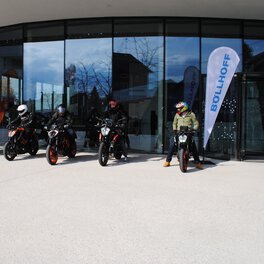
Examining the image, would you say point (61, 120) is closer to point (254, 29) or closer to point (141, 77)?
point (141, 77)

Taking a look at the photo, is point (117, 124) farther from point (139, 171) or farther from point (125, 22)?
point (125, 22)

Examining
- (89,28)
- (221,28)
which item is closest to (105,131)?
(89,28)

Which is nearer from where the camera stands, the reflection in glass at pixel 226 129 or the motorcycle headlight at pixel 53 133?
the motorcycle headlight at pixel 53 133

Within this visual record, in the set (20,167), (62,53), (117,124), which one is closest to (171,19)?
(62,53)

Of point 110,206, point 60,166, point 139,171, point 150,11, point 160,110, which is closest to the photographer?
point 110,206

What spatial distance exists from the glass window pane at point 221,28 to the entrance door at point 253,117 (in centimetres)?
237

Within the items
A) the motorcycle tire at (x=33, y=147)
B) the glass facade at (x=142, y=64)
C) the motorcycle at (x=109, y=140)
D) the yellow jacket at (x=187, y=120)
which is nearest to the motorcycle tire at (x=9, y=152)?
the motorcycle tire at (x=33, y=147)

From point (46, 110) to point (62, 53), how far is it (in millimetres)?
2179

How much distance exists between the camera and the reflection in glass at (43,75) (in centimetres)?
1270

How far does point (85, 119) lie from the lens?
12273 millimetres

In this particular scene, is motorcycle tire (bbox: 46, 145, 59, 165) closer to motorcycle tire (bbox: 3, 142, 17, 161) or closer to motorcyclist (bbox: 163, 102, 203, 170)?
motorcycle tire (bbox: 3, 142, 17, 161)

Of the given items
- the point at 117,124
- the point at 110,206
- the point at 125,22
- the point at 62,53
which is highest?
the point at 125,22

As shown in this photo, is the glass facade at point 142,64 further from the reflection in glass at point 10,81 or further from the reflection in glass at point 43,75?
the reflection in glass at point 10,81

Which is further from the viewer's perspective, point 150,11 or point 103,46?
point 103,46
